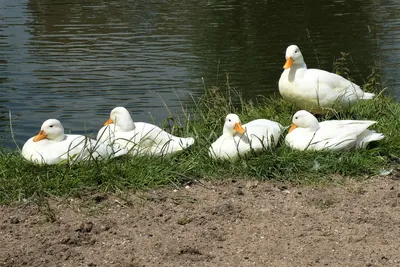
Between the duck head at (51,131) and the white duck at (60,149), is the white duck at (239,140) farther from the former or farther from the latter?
the duck head at (51,131)

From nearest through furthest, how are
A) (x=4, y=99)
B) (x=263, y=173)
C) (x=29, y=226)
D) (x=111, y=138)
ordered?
(x=29, y=226) < (x=263, y=173) < (x=111, y=138) < (x=4, y=99)

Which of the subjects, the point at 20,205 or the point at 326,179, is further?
the point at 326,179

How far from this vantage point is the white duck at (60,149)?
255 inches

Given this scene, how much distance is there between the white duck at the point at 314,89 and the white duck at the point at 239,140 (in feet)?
4.48

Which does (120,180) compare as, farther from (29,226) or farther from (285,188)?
(285,188)

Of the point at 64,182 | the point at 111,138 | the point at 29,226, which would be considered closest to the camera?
the point at 29,226

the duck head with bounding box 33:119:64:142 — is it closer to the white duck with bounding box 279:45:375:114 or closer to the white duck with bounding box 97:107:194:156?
the white duck with bounding box 97:107:194:156

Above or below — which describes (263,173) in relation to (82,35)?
above

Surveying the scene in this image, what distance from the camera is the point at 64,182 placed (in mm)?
6184

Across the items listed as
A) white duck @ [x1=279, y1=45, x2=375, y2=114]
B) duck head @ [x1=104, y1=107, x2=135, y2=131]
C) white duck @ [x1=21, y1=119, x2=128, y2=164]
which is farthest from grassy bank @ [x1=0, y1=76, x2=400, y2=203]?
white duck @ [x1=279, y1=45, x2=375, y2=114]

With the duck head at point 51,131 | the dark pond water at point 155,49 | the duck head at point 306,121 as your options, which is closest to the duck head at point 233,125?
the duck head at point 306,121

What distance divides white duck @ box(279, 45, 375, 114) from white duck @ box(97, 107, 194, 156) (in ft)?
5.48

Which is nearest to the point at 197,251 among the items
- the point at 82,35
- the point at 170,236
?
the point at 170,236

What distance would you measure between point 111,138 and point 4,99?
17.6 feet
